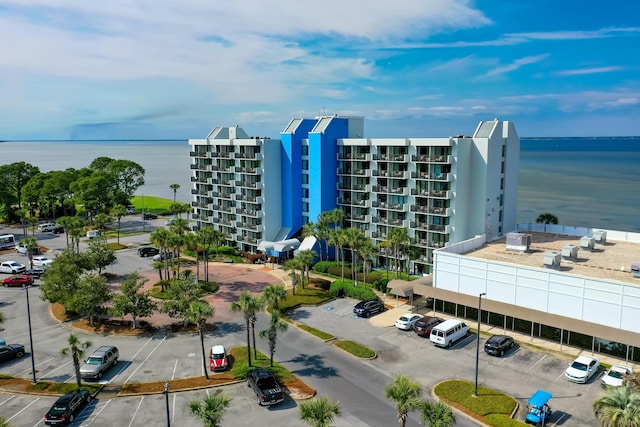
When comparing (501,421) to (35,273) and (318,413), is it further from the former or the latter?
(35,273)

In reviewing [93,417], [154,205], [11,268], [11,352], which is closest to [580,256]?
[93,417]

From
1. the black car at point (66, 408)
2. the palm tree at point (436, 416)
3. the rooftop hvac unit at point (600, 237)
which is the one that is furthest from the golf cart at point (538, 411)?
the rooftop hvac unit at point (600, 237)

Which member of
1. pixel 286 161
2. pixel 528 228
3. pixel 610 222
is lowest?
pixel 610 222

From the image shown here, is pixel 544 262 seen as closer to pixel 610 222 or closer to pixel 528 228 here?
pixel 528 228

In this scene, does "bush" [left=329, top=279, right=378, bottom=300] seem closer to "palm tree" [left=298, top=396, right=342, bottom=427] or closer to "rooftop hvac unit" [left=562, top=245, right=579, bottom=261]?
"rooftop hvac unit" [left=562, top=245, right=579, bottom=261]

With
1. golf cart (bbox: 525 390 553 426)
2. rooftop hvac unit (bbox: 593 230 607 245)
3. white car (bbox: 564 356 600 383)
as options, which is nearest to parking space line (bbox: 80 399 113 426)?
golf cart (bbox: 525 390 553 426)

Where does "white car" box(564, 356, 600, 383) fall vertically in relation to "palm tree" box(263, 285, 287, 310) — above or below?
below

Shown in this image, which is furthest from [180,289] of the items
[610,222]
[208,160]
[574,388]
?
[610,222]
